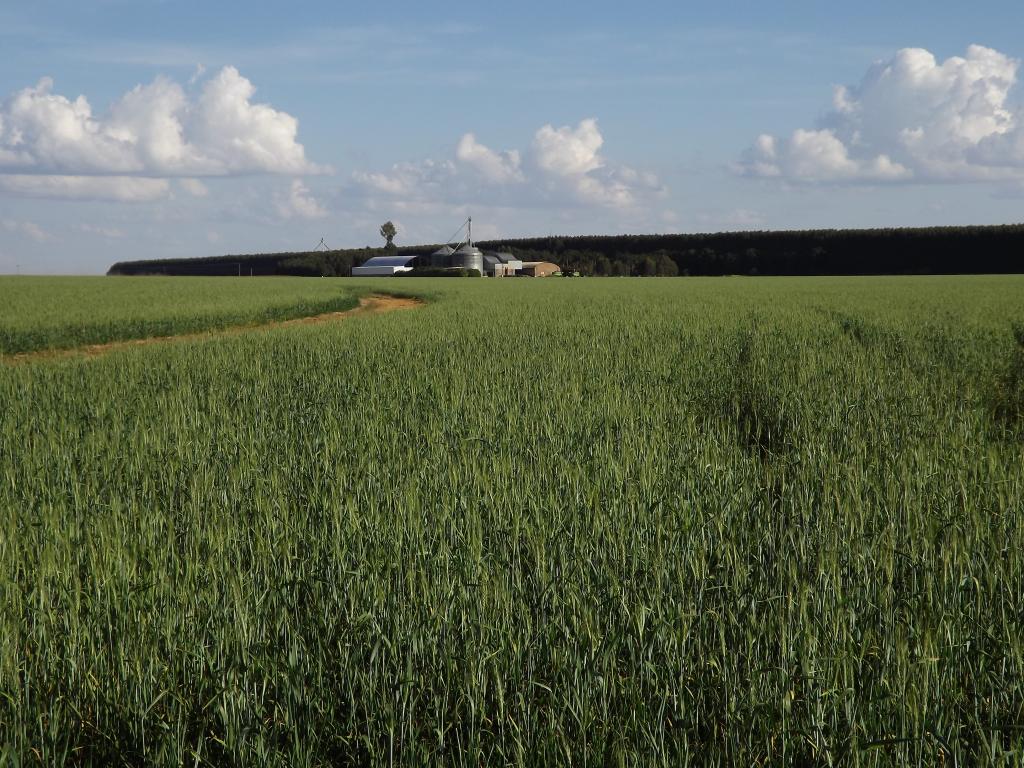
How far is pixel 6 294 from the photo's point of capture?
3434cm

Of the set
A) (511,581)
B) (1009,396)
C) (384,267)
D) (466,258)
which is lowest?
(1009,396)

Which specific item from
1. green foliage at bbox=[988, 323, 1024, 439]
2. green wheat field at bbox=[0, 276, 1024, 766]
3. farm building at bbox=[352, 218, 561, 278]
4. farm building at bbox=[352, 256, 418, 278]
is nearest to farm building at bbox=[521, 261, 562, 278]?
farm building at bbox=[352, 218, 561, 278]

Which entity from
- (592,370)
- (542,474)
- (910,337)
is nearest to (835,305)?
(910,337)

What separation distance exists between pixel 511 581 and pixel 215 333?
19.4 m

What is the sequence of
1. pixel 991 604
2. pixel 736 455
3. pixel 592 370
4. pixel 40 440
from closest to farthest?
1. pixel 991 604
2. pixel 736 455
3. pixel 40 440
4. pixel 592 370

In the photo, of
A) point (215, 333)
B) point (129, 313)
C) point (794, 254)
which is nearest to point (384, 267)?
point (794, 254)

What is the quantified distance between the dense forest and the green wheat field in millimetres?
83568

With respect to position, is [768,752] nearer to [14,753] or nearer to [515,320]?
[14,753]

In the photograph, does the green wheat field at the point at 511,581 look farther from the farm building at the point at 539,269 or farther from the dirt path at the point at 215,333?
the farm building at the point at 539,269

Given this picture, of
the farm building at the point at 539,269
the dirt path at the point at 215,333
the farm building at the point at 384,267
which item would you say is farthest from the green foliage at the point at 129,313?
the farm building at the point at 539,269

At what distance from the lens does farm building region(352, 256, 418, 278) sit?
317ft

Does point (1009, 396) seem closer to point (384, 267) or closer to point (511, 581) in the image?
point (511, 581)

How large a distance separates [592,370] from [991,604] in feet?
23.5

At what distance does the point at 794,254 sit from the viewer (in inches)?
3617
